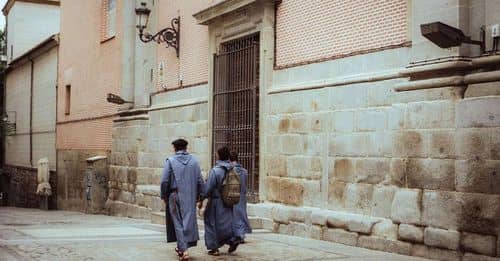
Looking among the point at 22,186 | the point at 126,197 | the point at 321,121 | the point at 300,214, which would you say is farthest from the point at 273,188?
the point at 22,186

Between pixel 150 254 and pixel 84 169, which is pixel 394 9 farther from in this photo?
pixel 84 169

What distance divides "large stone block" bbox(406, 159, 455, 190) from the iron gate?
4321 mm

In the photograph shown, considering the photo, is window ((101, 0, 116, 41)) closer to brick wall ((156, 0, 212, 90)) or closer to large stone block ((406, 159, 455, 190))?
brick wall ((156, 0, 212, 90))

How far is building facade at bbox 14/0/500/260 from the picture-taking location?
813 centimetres

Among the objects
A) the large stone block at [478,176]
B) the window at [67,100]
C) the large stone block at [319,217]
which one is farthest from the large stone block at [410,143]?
the window at [67,100]

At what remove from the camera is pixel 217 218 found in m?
9.18

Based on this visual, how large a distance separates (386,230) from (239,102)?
5.10 meters

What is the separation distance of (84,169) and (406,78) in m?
15.6

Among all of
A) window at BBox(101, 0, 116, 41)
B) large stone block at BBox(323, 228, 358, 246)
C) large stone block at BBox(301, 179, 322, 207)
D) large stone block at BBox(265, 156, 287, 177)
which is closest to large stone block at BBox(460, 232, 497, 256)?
large stone block at BBox(323, 228, 358, 246)

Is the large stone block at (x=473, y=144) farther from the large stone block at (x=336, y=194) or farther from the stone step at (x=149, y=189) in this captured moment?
the stone step at (x=149, y=189)

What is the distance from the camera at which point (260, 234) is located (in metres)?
11.4

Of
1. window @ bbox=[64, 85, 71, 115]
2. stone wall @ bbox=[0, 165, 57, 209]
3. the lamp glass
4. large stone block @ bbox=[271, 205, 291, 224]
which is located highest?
the lamp glass

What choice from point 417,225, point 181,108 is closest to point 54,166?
point 181,108

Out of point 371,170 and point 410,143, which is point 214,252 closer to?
point 371,170
